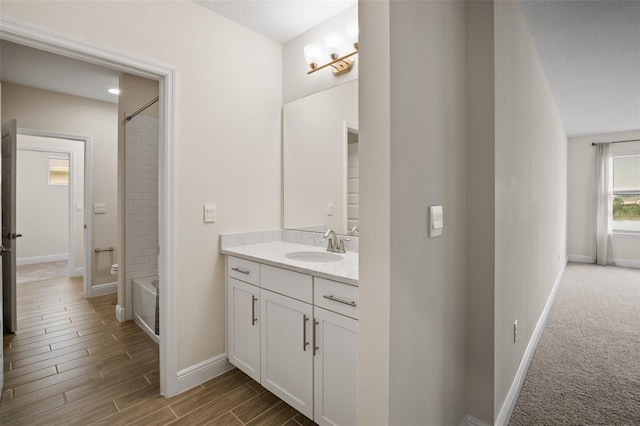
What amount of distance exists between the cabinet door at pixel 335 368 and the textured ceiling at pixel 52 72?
338 cm

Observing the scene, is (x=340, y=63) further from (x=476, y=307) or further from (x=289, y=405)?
(x=289, y=405)

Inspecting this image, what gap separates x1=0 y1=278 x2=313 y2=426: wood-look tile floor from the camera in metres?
1.79

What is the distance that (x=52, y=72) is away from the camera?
3.33 m

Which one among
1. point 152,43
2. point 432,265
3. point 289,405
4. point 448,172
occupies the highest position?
point 152,43

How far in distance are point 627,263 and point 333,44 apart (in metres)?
7.03

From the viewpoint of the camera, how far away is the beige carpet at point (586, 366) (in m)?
1.82

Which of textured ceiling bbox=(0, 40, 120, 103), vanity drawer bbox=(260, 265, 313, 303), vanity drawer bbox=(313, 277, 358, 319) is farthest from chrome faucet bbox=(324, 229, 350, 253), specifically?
textured ceiling bbox=(0, 40, 120, 103)

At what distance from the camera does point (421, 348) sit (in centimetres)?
116

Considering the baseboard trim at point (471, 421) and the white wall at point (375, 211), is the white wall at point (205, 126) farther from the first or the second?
the baseboard trim at point (471, 421)

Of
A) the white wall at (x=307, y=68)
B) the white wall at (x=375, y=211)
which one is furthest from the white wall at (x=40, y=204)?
the white wall at (x=375, y=211)

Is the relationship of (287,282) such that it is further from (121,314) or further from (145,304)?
(121,314)

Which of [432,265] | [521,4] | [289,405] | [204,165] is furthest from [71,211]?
[521,4]

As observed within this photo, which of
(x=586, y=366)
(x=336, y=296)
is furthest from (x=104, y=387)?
(x=586, y=366)

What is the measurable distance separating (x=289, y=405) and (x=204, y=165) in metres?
1.61
